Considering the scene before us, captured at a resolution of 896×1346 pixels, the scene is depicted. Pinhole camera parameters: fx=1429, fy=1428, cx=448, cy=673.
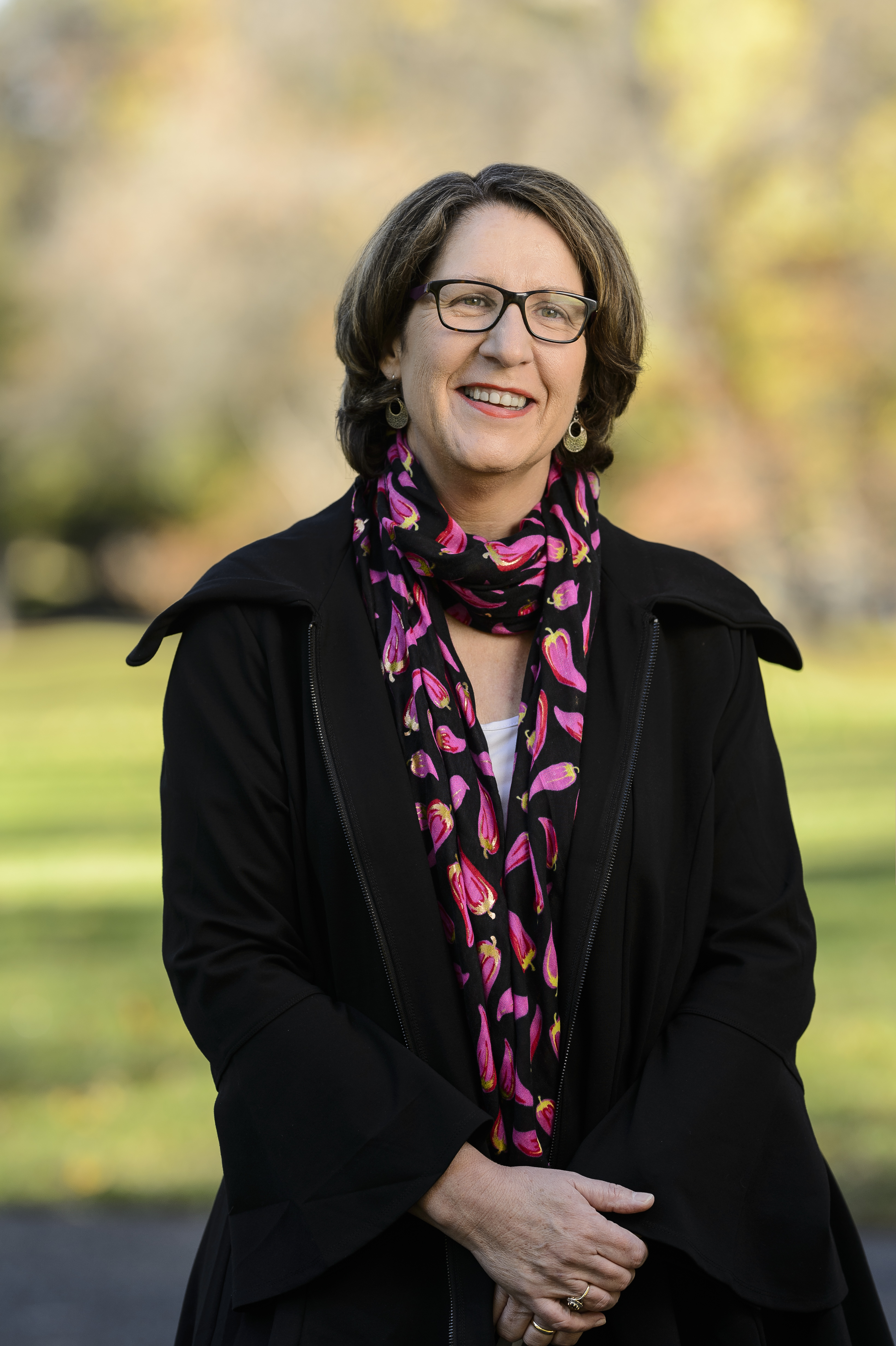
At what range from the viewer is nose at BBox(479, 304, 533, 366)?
2467 mm

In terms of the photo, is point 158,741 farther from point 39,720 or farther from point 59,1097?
point 59,1097

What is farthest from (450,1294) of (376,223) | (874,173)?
(376,223)

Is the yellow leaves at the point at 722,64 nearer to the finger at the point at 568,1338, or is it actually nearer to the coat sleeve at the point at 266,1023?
the coat sleeve at the point at 266,1023

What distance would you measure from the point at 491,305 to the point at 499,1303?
166 cm

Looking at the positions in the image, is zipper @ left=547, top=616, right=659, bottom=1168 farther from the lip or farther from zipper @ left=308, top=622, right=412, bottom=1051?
the lip

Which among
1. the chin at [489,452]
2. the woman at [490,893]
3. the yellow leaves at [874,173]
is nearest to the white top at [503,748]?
the woman at [490,893]

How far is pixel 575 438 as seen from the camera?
9.05ft

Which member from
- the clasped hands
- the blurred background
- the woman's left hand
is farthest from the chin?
the blurred background

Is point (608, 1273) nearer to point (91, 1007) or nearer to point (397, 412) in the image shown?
point (397, 412)

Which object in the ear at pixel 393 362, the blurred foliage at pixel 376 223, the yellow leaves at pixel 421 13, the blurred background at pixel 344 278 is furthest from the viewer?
the yellow leaves at pixel 421 13

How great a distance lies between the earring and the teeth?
24 cm

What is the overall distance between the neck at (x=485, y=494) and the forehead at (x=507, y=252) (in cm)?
32

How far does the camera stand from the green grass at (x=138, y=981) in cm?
508

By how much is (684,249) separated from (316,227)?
644 centimetres
